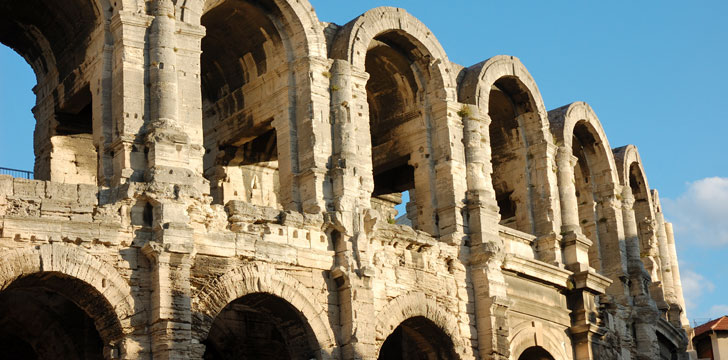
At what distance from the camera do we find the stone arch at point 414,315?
20.3 meters

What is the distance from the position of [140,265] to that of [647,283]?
581 inches

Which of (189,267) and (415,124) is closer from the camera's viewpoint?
(189,267)

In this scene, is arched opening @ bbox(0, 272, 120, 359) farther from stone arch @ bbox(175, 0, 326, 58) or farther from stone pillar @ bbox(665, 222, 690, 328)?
stone pillar @ bbox(665, 222, 690, 328)

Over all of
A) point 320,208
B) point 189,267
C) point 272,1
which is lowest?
point 189,267

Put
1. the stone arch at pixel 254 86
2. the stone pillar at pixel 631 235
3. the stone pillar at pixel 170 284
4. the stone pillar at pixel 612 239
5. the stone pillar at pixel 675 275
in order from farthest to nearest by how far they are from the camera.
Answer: the stone pillar at pixel 675 275 → the stone pillar at pixel 631 235 → the stone pillar at pixel 612 239 → the stone arch at pixel 254 86 → the stone pillar at pixel 170 284

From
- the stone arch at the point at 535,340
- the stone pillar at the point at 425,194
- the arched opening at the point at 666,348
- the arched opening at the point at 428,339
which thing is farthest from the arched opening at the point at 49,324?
the arched opening at the point at 666,348

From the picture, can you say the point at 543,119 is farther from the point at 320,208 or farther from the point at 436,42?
the point at 320,208

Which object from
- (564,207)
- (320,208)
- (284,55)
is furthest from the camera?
(564,207)

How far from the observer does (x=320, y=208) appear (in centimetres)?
2017

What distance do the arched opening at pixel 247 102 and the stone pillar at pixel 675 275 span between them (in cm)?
1268

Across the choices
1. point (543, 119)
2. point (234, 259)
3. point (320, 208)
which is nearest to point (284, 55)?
point (320, 208)

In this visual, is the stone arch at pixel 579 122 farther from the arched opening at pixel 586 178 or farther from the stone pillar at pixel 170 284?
the stone pillar at pixel 170 284

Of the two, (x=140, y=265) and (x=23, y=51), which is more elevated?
(x=23, y=51)

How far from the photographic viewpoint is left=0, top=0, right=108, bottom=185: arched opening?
66.8ft
